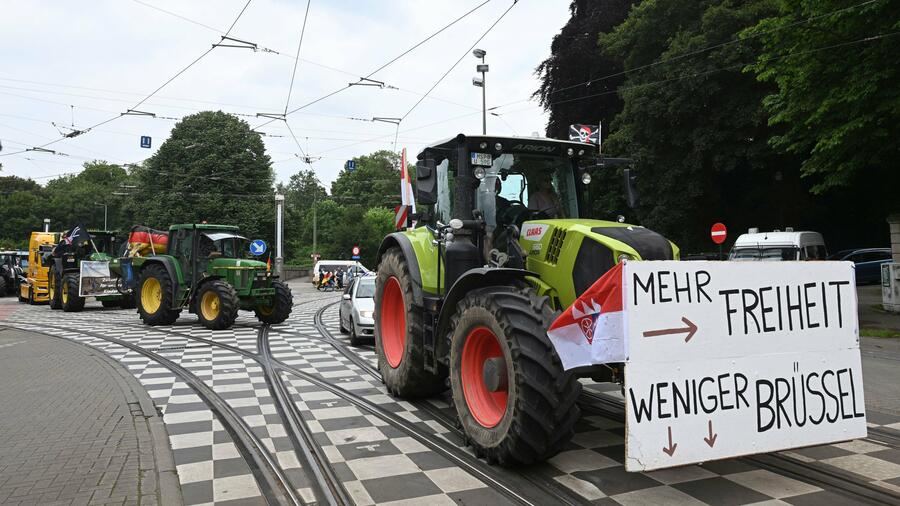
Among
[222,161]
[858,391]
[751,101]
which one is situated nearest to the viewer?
[858,391]

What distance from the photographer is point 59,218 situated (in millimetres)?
68000

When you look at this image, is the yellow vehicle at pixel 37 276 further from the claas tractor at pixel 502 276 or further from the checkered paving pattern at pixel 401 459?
the claas tractor at pixel 502 276

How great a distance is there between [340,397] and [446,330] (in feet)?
7.15

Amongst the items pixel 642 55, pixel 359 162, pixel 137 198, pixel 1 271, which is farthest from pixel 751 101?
pixel 359 162

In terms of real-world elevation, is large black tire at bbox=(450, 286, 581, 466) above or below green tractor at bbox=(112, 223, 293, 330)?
below

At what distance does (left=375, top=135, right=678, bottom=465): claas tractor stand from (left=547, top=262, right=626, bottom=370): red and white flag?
172 mm

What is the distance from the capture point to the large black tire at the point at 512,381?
4.11m

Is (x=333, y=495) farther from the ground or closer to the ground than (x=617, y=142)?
closer to the ground

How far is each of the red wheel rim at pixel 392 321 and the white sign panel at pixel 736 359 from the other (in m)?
4.01

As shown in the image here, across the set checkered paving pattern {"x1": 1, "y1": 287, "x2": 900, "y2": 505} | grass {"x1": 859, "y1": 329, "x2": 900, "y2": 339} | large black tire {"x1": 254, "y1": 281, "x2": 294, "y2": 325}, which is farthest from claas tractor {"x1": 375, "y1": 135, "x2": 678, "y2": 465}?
grass {"x1": 859, "y1": 329, "x2": 900, "y2": 339}

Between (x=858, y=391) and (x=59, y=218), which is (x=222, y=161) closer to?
(x=59, y=218)

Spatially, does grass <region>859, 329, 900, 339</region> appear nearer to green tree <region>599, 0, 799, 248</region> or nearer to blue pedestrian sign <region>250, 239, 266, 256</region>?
green tree <region>599, 0, 799, 248</region>

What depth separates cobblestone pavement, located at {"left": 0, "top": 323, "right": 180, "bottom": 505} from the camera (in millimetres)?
4191

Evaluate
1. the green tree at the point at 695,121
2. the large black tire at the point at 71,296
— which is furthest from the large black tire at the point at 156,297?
the green tree at the point at 695,121
